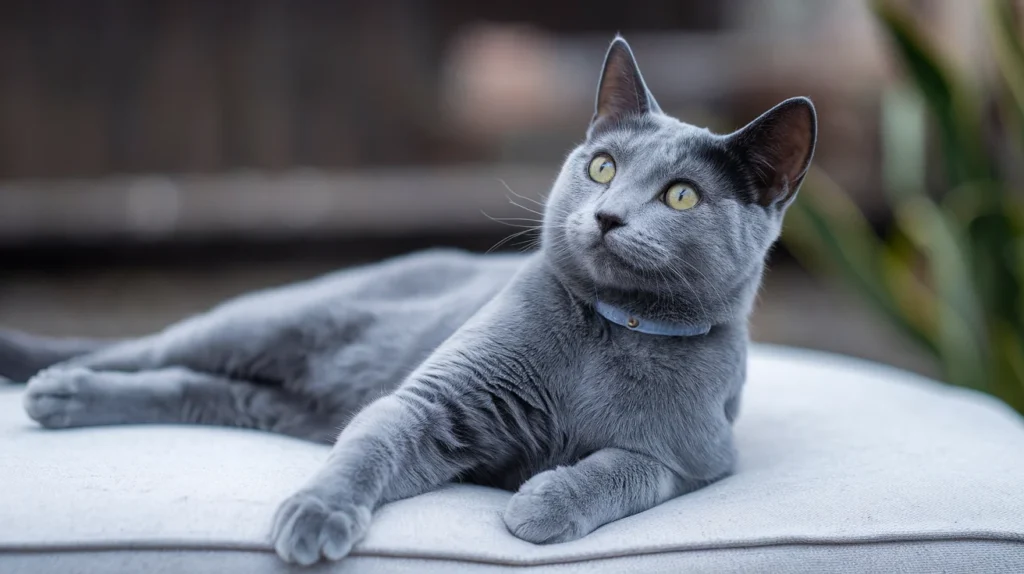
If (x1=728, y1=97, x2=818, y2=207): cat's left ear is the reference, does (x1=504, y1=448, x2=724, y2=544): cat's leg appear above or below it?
below

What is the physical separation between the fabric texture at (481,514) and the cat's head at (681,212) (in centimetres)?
24

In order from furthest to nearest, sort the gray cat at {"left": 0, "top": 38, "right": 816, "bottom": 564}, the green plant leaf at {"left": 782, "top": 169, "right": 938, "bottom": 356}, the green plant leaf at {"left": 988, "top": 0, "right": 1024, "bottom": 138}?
the green plant leaf at {"left": 782, "top": 169, "right": 938, "bottom": 356}
the green plant leaf at {"left": 988, "top": 0, "right": 1024, "bottom": 138}
the gray cat at {"left": 0, "top": 38, "right": 816, "bottom": 564}

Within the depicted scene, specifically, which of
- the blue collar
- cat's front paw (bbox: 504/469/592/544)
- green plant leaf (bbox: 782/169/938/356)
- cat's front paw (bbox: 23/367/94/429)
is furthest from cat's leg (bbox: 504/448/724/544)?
green plant leaf (bbox: 782/169/938/356)

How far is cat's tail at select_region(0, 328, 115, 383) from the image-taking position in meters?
1.28

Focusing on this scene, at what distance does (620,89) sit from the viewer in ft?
3.51

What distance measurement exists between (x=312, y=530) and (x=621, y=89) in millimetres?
642

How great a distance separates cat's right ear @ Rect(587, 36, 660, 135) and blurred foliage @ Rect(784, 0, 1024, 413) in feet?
3.05

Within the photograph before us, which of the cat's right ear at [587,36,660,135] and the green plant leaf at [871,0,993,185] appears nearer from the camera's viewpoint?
the cat's right ear at [587,36,660,135]

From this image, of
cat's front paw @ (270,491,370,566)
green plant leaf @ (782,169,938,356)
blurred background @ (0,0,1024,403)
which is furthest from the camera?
blurred background @ (0,0,1024,403)

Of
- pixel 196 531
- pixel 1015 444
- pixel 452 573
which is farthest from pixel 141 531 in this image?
pixel 1015 444

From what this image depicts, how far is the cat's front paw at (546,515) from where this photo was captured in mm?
823

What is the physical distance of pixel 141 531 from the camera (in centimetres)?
79

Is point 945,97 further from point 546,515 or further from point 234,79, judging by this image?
point 234,79

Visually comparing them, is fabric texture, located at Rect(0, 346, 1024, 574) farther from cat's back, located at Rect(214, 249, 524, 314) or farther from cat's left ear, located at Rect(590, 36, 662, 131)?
cat's left ear, located at Rect(590, 36, 662, 131)
